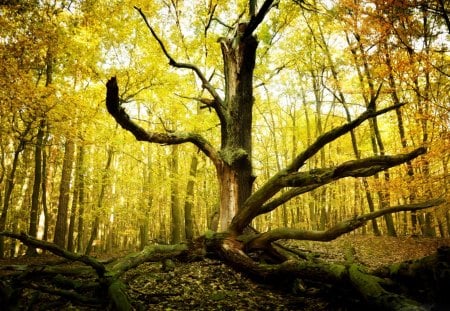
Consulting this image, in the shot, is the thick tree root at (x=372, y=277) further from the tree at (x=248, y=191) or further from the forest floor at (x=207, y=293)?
the forest floor at (x=207, y=293)

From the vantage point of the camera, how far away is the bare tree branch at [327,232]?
5.54 m

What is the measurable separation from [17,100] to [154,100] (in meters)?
5.80

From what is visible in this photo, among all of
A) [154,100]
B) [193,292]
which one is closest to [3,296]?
[193,292]

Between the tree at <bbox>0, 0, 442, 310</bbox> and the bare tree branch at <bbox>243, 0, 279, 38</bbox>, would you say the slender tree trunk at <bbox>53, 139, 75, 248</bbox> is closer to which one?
the tree at <bbox>0, 0, 442, 310</bbox>

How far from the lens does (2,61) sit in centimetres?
974

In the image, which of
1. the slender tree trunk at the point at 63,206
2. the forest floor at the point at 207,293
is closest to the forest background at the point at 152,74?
the slender tree trunk at the point at 63,206

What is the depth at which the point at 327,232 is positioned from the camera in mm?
5641

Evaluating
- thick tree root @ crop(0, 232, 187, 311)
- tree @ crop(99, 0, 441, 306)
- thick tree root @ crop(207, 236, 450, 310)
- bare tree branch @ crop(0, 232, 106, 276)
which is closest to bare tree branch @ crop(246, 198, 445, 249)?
tree @ crop(99, 0, 441, 306)

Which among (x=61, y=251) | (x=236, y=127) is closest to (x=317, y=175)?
(x=236, y=127)

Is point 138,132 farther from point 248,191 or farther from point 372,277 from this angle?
point 372,277

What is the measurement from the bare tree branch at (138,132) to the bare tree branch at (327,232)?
2.17m

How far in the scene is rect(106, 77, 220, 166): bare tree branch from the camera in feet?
16.5

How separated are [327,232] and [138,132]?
402cm

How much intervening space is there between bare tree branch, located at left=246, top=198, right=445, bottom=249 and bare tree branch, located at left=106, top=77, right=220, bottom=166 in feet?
7.11
